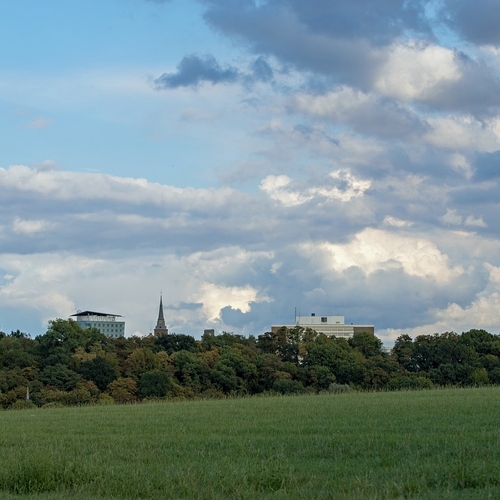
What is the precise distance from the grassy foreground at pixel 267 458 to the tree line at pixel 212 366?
1875 inches

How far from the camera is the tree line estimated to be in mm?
80000

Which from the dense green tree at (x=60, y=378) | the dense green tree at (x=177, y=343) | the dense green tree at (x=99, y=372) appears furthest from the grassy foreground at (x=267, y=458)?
the dense green tree at (x=177, y=343)

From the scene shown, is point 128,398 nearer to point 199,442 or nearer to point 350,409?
point 350,409

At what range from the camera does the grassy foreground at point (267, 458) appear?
1425cm

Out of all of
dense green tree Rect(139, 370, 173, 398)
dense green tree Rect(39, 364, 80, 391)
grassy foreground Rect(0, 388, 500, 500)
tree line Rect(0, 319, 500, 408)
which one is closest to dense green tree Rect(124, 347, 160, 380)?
tree line Rect(0, 319, 500, 408)

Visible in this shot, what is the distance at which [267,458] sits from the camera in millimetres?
18344

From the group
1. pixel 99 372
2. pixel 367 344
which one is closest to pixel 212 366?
pixel 99 372

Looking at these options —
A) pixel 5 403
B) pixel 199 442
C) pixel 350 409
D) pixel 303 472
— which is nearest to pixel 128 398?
pixel 5 403

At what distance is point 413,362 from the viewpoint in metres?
95.9

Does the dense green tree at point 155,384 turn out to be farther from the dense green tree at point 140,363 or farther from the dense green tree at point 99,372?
the dense green tree at point 140,363

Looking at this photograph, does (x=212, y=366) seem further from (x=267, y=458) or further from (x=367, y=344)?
(x=267, y=458)

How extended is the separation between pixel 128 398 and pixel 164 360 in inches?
495

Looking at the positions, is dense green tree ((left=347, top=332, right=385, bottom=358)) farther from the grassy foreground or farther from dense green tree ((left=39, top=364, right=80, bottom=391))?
the grassy foreground

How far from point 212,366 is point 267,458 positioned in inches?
2908
